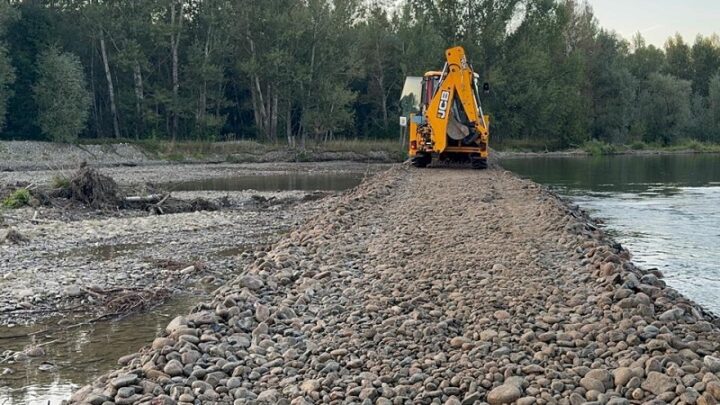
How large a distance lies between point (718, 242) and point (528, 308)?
9975 mm

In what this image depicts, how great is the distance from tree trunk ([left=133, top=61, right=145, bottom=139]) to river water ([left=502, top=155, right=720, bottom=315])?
2840 centimetres

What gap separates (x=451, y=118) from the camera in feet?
87.9

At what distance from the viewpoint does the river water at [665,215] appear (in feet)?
40.9

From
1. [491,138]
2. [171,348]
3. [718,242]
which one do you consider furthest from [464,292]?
[491,138]

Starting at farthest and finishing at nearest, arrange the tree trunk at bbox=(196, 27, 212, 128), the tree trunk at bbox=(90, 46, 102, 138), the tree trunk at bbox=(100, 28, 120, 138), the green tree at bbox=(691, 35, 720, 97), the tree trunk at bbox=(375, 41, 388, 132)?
the green tree at bbox=(691, 35, 720, 97)
the tree trunk at bbox=(375, 41, 388, 132)
the tree trunk at bbox=(90, 46, 102, 138)
the tree trunk at bbox=(196, 27, 212, 128)
the tree trunk at bbox=(100, 28, 120, 138)

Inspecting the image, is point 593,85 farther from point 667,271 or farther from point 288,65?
point 667,271

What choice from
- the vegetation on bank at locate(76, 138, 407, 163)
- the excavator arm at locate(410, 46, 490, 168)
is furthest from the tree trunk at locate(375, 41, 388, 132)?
the excavator arm at locate(410, 46, 490, 168)

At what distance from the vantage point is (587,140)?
71.5 metres

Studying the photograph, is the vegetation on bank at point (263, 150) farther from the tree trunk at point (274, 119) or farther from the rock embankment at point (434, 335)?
the rock embankment at point (434, 335)

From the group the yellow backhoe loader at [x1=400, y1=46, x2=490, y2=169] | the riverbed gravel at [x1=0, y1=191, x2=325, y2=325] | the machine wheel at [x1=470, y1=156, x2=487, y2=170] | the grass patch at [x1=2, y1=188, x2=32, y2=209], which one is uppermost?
the yellow backhoe loader at [x1=400, y1=46, x2=490, y2=169]

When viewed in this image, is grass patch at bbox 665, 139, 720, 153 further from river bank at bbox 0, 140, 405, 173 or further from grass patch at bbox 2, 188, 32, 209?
grass patch at bbox 2, 188, 32, 209

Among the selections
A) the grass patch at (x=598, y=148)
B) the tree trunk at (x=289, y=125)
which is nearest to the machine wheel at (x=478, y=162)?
the tree trunk at (x=289, y=125)

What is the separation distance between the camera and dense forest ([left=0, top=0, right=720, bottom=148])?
49.7 meters

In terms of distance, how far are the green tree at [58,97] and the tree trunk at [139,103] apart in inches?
191
